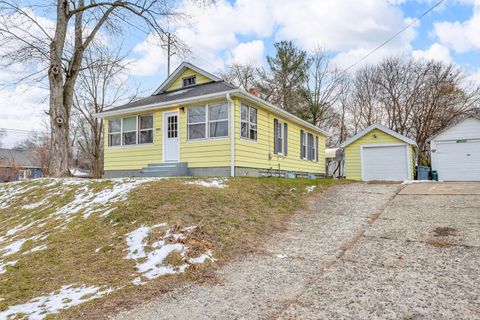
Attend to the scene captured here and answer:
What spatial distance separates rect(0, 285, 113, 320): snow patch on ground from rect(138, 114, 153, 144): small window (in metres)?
9.38

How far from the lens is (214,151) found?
1112 centimetres

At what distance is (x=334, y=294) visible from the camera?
10.9ft

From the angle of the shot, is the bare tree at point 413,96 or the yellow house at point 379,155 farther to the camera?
the bare tree at point 413,96

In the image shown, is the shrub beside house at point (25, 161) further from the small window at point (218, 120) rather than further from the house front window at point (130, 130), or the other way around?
the small window at point (218, 120)

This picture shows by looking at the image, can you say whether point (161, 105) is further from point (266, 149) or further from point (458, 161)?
point (458, 161)

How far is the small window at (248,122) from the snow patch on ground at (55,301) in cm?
805

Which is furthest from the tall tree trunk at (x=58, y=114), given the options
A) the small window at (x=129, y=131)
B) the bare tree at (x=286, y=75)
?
the bare tree at (x=286, y=75)

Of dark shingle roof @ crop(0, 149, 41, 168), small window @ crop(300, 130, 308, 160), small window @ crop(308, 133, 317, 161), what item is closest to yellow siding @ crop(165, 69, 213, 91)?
small window @ crop(300, 130, 308, 160)

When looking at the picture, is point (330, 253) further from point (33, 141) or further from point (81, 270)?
point (33, 141)

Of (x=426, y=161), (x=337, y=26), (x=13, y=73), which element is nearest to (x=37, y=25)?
(x=13, y=73)

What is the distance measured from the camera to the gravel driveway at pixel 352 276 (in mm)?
3023

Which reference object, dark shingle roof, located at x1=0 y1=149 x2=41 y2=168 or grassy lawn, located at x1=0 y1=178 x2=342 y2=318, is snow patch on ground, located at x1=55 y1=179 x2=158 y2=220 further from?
dark shingle roof, located at x1=0 y1=149 x2=41 y2=168

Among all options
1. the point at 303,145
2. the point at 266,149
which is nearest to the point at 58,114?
the point at 266,149

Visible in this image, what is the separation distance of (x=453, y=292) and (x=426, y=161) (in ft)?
78.5
